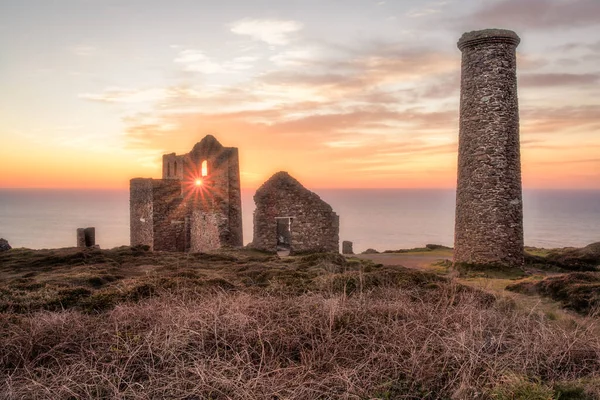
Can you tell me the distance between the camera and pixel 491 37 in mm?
18125

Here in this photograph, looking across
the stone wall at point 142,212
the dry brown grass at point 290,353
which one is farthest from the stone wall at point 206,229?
the dry brown grass at point 290,353

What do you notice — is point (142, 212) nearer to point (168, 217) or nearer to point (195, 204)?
point (168, 217)

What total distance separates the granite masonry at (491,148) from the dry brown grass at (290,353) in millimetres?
11503

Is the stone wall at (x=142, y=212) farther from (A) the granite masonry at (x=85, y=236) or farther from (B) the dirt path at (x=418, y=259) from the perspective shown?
(B) the dirt path at (x=418, y=259)

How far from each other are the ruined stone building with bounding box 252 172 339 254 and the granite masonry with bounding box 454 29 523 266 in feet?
22.0

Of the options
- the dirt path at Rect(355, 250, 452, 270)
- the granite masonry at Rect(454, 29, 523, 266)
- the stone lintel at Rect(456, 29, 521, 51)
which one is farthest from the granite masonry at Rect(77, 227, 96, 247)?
the stone lintel at Rect(456, 29, 521, 51)

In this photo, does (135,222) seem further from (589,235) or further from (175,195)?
(589,235)

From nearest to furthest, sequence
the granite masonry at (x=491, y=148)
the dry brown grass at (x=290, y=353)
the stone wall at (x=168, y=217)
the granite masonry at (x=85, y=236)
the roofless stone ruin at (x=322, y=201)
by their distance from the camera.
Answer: the dry brown grass at (x=290, y=353)
the granite masonry at (x=491, y=148)
the roofless stone ruin at (x=322, y=201)
the granite masonry at (x=85, y=236)
the stone wall at (x=168, y=217)

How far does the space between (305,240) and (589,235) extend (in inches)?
4016

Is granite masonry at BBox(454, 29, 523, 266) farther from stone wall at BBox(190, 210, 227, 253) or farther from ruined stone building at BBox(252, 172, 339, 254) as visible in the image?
stone wall at BBox(190, 210, 227, 253)

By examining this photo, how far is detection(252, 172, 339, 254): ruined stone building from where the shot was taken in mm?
23266

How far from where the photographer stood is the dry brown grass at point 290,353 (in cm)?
535

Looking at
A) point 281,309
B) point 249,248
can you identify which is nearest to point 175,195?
point 249,248

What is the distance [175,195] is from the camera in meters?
30.5
